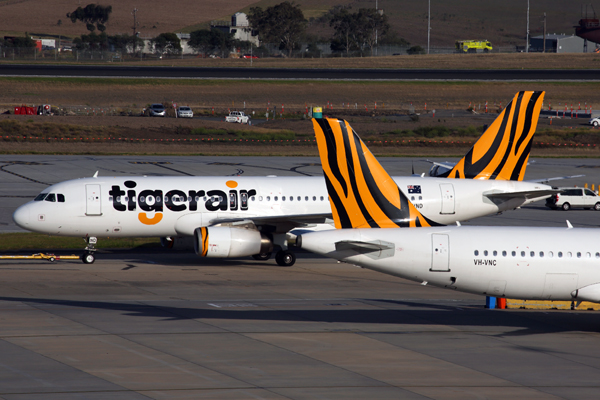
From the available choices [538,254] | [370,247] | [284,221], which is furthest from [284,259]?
[538,254]

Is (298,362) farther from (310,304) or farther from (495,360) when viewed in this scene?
(310,304)

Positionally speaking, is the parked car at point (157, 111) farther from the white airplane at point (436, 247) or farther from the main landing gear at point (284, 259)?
the white airplane at point (436, 247)

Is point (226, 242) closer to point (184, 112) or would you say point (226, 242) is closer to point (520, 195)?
point (520, 195)

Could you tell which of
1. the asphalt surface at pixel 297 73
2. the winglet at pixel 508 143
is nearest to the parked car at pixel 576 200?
the winglet at pixel 508 143

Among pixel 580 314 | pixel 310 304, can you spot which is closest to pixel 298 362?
pixel 310 304

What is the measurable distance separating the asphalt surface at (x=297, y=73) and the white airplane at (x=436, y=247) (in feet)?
353

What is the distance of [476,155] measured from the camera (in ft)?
134

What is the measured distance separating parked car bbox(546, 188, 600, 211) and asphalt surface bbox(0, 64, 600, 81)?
7749cm

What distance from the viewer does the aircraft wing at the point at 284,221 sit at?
36469 mm

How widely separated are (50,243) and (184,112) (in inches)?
2401

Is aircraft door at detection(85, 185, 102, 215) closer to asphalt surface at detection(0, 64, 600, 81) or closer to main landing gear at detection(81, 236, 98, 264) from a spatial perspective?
main landing gear at detection(81, 236, 98, 264)

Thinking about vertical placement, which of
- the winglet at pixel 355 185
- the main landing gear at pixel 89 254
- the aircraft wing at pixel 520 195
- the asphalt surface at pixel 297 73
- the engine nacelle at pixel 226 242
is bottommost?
the main landing gear at pixel 89 254

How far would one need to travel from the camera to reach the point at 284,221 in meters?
36.7

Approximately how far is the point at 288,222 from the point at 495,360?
651 inches
